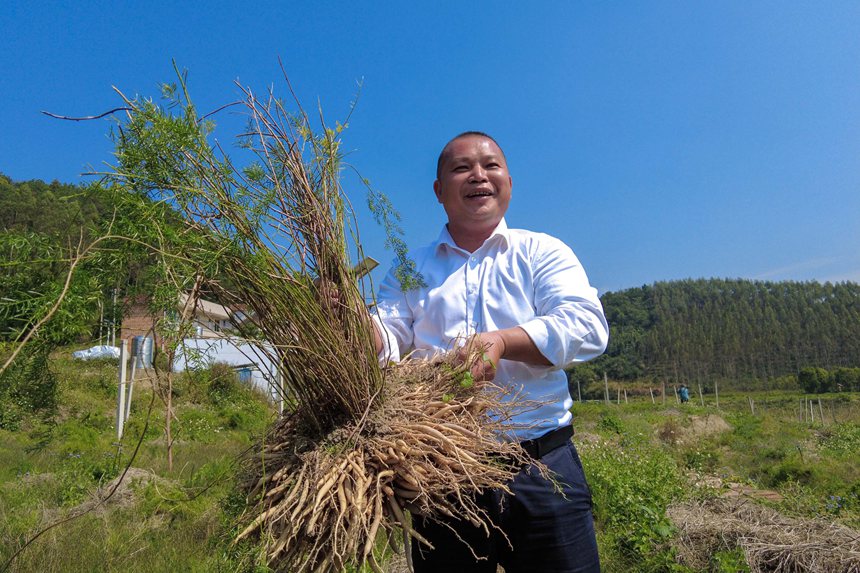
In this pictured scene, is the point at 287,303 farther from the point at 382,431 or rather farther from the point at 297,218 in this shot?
the point at 382,431

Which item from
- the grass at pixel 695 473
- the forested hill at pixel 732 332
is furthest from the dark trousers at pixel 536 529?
the forested hill at pixel 732 332

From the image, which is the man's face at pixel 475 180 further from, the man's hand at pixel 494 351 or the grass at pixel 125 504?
the grass at pixel 125 504

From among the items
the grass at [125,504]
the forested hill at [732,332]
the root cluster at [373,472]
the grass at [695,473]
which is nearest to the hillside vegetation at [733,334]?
the forested hill at [732,332]

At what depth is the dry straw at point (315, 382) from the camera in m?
1.29

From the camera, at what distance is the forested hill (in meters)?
51.2

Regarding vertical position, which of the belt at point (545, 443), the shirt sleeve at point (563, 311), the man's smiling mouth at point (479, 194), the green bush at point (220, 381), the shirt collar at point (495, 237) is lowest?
the belt at point (545, 443)

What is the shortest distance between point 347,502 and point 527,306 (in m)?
0.87

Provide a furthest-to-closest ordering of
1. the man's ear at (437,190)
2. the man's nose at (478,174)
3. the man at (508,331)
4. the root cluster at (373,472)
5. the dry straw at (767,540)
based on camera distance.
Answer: the dry straw at (767,540)
the man's ear at (437,190)
the man's nose at (478,174)
the man at (508,331)
the root cluster at (373,472)

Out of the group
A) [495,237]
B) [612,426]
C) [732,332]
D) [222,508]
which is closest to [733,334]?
[732,332]

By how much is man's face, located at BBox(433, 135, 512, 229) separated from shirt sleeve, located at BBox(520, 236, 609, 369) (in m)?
0.23

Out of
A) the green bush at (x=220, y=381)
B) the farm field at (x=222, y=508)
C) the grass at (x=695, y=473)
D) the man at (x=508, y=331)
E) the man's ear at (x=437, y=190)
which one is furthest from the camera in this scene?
the grass at (x=695, y=473)

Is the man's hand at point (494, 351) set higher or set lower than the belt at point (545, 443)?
higher

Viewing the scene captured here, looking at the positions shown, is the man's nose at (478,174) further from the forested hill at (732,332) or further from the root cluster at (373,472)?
the forested hill at (732,332)

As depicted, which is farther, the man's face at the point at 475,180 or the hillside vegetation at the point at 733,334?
the hillside vegetation at the point at 733,334
